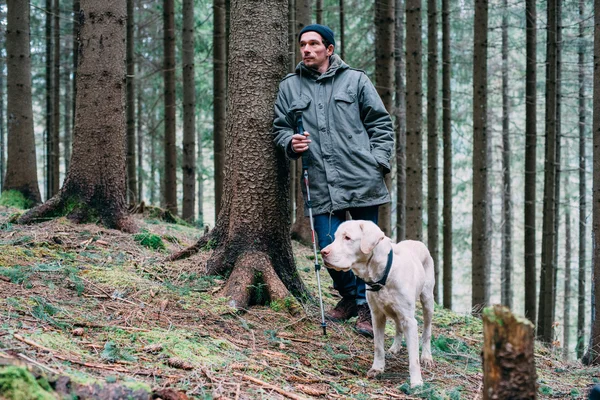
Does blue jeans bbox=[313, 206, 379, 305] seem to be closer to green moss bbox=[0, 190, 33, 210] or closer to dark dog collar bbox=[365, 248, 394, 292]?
dark dog collar bbox=[365, 248, 394, 292]

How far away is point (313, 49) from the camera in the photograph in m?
5.81

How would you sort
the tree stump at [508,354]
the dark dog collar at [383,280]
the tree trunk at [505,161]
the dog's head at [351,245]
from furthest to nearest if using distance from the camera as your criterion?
1. the tree trunk at [505,161]
2. the dark dog collar at [383,280]
3. the dog's head at [351,245]
4. the tree stump at [508,354]

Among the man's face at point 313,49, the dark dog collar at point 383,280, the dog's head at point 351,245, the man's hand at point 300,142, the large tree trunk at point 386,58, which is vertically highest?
the large tree trunk at point 386,58

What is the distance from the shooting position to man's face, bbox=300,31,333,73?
5809 millimetres

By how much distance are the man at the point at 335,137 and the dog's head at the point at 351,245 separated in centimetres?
87

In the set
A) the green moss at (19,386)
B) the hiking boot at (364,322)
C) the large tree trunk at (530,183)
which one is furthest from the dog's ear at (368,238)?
the large tree trunk at (530,183)

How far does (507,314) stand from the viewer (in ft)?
8.82

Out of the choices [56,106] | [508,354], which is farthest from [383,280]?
[56,106]

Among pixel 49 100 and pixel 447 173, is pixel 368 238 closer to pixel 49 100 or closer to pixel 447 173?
pixel 447 173

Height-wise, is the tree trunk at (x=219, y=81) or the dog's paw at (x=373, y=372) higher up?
the tree trunk at (x=219, y=81)

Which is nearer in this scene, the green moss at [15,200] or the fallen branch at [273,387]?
the fallen branch at [273,387]

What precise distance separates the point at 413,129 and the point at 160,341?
25.2 feet

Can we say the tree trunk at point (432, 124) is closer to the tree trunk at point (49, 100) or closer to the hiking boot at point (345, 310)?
the hiking boot at point (345, 310)

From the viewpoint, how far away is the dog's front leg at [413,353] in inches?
188
